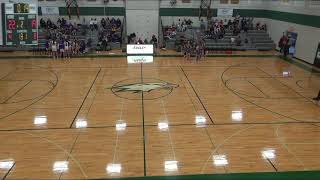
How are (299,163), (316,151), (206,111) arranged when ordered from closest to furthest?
(299,163), (316,151), (206,111)

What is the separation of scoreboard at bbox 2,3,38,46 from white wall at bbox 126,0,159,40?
14.6 metres

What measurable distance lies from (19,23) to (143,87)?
6.13m

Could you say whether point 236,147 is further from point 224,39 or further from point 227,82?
point 224,39

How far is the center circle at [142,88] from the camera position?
13867 mm

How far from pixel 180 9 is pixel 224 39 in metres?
4.95

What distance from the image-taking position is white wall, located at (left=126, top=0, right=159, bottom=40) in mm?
27781

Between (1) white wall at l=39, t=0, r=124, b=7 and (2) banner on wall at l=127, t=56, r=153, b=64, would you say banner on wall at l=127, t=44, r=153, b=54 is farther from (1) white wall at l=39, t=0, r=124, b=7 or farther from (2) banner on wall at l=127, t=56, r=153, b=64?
(1) white wall at l=39, t=0, r=124, b=7

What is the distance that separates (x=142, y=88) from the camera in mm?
14844

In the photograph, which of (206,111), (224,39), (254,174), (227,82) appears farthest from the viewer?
(224,39)

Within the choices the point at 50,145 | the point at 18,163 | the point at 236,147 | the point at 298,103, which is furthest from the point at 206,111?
the point at 18,163

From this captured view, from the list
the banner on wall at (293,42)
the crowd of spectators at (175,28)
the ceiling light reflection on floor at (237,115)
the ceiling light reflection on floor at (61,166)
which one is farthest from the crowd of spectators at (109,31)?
the ceiling light reflection on floor at (61,166)

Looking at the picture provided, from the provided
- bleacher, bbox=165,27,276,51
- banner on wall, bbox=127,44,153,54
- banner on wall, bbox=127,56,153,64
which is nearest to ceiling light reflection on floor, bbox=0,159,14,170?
banner on wall, bbox=127,56,153,64

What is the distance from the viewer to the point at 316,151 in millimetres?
9094

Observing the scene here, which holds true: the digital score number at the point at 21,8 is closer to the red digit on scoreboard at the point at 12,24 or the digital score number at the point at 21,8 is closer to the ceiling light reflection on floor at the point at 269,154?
the red digit on scoreboard at the point at 12,24
